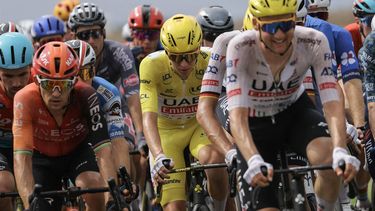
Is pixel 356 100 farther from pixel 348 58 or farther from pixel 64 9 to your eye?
pixel 64 9

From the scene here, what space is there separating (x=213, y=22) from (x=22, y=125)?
19.7ft

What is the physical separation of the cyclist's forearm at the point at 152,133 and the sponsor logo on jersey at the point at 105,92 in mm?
414

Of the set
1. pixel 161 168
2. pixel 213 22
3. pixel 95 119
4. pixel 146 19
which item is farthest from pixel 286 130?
pixel 146 19

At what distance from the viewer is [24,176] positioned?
456 inches

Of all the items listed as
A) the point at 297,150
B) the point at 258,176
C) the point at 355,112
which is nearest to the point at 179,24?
the point at 355,112

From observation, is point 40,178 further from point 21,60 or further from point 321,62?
point 321,62

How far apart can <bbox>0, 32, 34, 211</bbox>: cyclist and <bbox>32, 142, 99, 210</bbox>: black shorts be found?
506mm

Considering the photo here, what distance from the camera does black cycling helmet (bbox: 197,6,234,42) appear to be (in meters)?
17.3

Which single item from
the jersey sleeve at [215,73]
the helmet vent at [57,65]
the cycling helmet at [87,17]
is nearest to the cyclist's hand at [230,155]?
the jersey sleeve at [215,73]

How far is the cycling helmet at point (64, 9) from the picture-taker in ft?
88.5

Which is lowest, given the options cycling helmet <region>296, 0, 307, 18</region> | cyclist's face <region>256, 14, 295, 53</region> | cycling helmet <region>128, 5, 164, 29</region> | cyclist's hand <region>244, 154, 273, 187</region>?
cycling helmet <region>128, 5, 164, 29</region>

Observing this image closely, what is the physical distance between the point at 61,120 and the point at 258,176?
9.59ft

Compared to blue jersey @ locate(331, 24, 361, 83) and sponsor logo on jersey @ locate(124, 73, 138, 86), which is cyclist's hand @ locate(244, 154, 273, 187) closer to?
blue jersey @ locate(331, 24, 361, 83)

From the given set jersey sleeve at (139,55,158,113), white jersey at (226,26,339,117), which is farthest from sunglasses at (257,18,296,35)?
jersey sleeve at (139,55,158,113)
